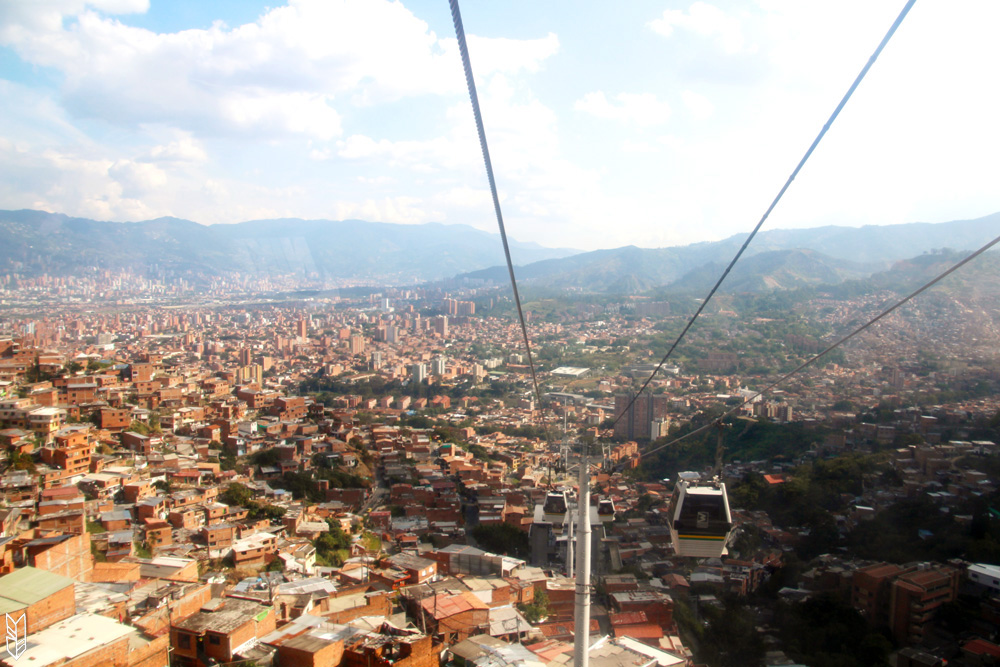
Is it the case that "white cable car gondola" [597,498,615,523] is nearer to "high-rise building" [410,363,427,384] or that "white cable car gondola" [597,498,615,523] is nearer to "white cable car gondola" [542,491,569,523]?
"white cable car gondola" [542,491,569,523]

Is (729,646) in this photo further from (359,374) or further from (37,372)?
(359,374)

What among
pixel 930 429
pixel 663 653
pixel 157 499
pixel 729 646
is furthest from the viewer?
pixel 930 429

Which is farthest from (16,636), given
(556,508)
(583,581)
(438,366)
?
(438,366)

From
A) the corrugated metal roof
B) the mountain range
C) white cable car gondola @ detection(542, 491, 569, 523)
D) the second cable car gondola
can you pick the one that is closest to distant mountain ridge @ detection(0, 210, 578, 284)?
the mountain range

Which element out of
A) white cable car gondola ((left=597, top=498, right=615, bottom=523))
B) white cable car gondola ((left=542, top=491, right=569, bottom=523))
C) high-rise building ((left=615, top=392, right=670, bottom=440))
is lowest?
high-rise building ((left=615, top=392, right=670, bottom=440))

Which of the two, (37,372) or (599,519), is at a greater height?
(37,372)

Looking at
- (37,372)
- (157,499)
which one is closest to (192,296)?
(37,372)
